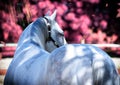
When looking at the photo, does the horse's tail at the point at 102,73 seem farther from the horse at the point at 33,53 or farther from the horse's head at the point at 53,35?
the horse's head at the point at 53,35

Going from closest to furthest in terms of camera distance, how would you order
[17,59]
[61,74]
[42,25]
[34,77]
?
[61,74] < [34,77] < [17,59] < [42,25]

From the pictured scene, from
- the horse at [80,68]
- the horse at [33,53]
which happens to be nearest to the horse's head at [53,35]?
the horse at [33,53]

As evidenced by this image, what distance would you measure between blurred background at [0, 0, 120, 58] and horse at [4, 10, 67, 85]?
308cm

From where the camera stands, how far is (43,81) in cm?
203

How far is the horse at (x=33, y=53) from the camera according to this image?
2.15 m

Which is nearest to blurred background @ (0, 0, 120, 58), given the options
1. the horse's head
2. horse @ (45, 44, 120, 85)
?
the horse's head

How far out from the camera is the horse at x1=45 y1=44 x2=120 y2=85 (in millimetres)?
1931

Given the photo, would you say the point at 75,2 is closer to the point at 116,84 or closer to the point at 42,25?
the point at 42,25

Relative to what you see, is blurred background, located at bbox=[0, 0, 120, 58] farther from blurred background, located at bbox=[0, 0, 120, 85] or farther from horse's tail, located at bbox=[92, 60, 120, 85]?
horse's tail, located at bbox=[92, 60, 120, 85]

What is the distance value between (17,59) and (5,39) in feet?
13.7

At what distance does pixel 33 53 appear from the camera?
239 centimetres

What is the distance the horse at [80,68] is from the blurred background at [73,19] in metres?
4.29

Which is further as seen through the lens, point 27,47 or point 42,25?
point 42,25

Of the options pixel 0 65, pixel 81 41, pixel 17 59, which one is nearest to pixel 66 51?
pixel 17 59
